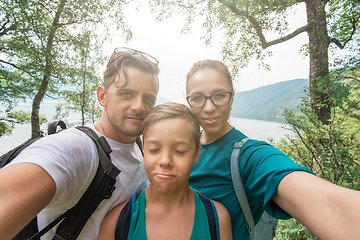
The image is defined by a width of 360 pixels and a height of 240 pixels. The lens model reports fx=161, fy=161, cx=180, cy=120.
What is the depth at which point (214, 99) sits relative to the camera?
153cm

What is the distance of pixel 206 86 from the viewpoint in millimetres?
1528

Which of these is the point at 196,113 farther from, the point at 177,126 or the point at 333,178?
the point at 333,178

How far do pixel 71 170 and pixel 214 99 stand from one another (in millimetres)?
1252

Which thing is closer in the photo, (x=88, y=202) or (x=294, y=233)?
(x=88, y=202)

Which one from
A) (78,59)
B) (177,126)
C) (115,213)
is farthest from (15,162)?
(78,59)

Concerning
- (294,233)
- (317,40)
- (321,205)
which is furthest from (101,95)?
(317,40)

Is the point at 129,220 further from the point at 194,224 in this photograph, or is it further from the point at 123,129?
the point at 123,129

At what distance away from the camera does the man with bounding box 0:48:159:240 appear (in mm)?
761

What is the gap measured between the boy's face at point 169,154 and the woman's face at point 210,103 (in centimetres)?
36

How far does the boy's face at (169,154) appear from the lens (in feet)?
3.79

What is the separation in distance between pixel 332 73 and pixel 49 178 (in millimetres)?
6497

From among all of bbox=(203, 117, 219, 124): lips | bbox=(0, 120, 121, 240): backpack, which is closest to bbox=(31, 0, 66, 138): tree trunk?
bbox=(0, 120, 121, 240): backpack

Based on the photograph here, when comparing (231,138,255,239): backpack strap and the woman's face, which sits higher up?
the woman's face

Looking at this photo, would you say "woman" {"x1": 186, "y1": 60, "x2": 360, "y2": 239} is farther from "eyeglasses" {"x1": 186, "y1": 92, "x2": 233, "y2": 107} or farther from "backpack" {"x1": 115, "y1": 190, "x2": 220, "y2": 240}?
"backpack" {"x1": 115, "y1": 190, "x2": 220, "y2": 240}
